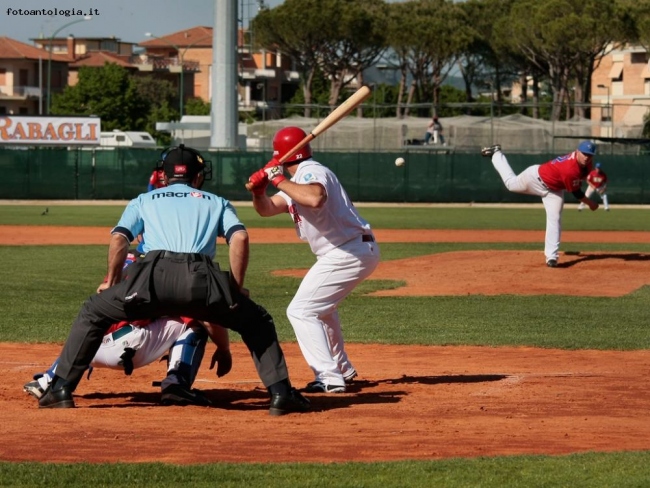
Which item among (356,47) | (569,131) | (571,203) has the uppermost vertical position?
(356,47)

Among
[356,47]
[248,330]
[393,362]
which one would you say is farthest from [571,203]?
[248,330]

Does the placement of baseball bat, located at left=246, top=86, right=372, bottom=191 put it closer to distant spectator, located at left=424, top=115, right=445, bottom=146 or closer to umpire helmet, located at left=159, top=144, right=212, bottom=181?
umpire helmet, located at left=159, top=144, right=212, bottom=181

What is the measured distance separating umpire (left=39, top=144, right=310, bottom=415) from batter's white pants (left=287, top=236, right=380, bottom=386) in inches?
35.3

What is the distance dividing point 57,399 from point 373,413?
210cm

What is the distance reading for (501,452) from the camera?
6.14 meters

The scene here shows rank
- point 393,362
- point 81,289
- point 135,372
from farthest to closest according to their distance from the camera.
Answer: point 81,289 → point 393,362 → point 135,372

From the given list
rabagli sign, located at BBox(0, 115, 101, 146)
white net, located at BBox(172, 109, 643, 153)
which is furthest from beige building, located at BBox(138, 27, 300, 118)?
rabagli sign, located at BBox(0, 115, 101, 146)

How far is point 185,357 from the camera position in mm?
7465

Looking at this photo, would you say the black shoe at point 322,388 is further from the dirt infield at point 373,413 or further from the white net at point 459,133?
the white net at point 459,133

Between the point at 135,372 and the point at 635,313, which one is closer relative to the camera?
the point at 135,372

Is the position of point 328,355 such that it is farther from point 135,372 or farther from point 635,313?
point 635,313

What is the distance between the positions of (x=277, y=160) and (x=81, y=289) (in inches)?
356

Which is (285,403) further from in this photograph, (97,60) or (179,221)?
(97,60)

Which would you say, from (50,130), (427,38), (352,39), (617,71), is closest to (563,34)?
(427,38)
